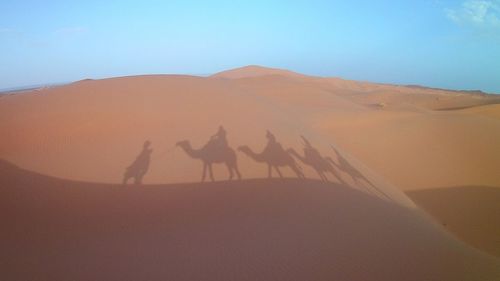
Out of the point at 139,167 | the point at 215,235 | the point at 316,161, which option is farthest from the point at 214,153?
the point at 215,235

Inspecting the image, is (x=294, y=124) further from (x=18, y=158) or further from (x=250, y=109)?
(x=18, y=158)

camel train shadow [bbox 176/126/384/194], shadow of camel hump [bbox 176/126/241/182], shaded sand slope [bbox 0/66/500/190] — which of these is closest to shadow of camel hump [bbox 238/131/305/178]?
camel train shadow [bbox 176/126/384/194]

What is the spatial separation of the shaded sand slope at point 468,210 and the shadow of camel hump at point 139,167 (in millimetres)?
7640

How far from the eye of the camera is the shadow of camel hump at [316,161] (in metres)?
8.84

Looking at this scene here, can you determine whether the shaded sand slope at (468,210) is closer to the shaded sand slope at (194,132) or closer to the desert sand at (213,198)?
the desert sand at (213,198)

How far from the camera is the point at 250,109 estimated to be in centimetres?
1240

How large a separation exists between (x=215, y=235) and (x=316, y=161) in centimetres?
476

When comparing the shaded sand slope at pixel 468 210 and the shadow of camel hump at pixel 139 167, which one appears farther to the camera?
the shaded sand slope at pixel 468 210

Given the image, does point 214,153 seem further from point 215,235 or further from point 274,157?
point 215,235

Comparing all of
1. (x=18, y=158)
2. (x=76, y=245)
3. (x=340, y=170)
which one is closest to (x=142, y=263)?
(x=76, y=245)

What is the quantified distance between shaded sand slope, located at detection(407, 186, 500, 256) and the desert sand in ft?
0.18

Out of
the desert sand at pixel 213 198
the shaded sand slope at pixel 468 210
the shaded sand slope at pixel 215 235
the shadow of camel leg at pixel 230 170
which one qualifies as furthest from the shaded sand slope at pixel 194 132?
the shaded sand slope at pixel 215 235

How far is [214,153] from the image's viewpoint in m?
8.79

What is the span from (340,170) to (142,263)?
6.17 meters
